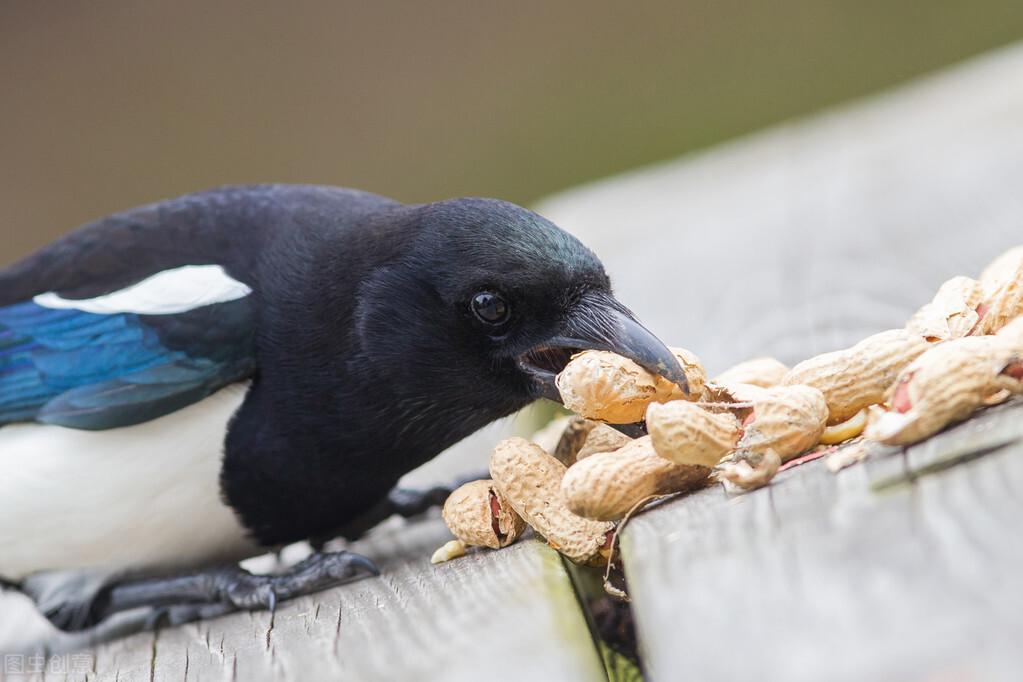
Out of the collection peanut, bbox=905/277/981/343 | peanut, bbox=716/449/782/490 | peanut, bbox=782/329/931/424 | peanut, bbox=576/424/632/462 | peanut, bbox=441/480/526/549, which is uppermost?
peanut, bbox=905/277/981/343

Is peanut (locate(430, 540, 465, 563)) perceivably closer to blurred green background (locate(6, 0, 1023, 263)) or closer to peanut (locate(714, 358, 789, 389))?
peanut (locate(714, 358, 789, 389))

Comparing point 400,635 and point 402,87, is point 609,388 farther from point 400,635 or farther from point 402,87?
point 402,87

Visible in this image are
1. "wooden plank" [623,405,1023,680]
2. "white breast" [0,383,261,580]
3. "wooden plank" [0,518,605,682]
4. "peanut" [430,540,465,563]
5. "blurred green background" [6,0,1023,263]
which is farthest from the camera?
"blurred green background" [6,0,1023,263]

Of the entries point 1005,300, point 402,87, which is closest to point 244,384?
point 1005,300

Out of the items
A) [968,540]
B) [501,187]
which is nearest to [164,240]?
[968,540]

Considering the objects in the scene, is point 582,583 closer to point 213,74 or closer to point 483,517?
point 483,517

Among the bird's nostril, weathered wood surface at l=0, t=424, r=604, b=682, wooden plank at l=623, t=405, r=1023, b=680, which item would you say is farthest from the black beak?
wooden plank at l=623, t=405, r=1023, b=680

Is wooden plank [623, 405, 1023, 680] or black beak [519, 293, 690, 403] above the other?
wooden plank [623, 405, 1023, 680]

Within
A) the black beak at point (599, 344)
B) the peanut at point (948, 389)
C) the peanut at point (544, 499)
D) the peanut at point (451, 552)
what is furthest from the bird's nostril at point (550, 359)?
the peanut at point (948, 389)
